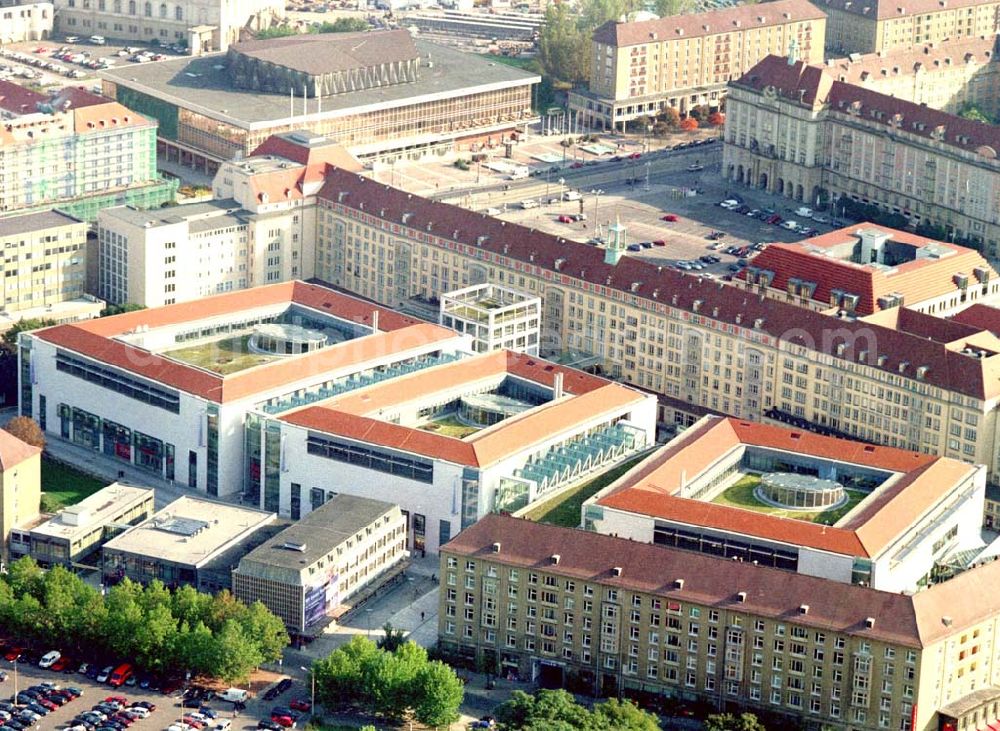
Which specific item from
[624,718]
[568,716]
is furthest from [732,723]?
[568,716]

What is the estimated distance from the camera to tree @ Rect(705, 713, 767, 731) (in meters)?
198

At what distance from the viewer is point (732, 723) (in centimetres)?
19875

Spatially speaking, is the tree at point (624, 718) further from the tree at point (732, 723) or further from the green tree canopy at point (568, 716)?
the tree at point (732, 723)

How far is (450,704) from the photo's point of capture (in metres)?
200

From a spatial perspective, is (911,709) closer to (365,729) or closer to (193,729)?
(365,729)

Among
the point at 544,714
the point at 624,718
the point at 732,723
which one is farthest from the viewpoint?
the point at 732,723

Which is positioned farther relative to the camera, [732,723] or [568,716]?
[732,723]

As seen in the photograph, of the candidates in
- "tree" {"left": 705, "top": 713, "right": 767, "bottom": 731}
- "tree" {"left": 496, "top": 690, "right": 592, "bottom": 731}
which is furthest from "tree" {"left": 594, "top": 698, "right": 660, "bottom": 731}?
"tree" {"left": 705, "top": 713, "right": 767, "bottom": 731}

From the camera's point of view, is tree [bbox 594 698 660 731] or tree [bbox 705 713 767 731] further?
tree [bbox 705 713 767 731]

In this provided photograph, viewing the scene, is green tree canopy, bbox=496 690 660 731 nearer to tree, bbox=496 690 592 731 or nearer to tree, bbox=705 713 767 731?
tree, bbox=496 690 592 731

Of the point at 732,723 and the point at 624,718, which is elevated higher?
the point at 624,718

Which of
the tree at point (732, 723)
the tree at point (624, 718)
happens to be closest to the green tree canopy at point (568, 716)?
the tree at point (624, 718)

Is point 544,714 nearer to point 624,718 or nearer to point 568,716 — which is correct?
point 568,716

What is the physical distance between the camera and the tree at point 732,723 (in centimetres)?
19812
